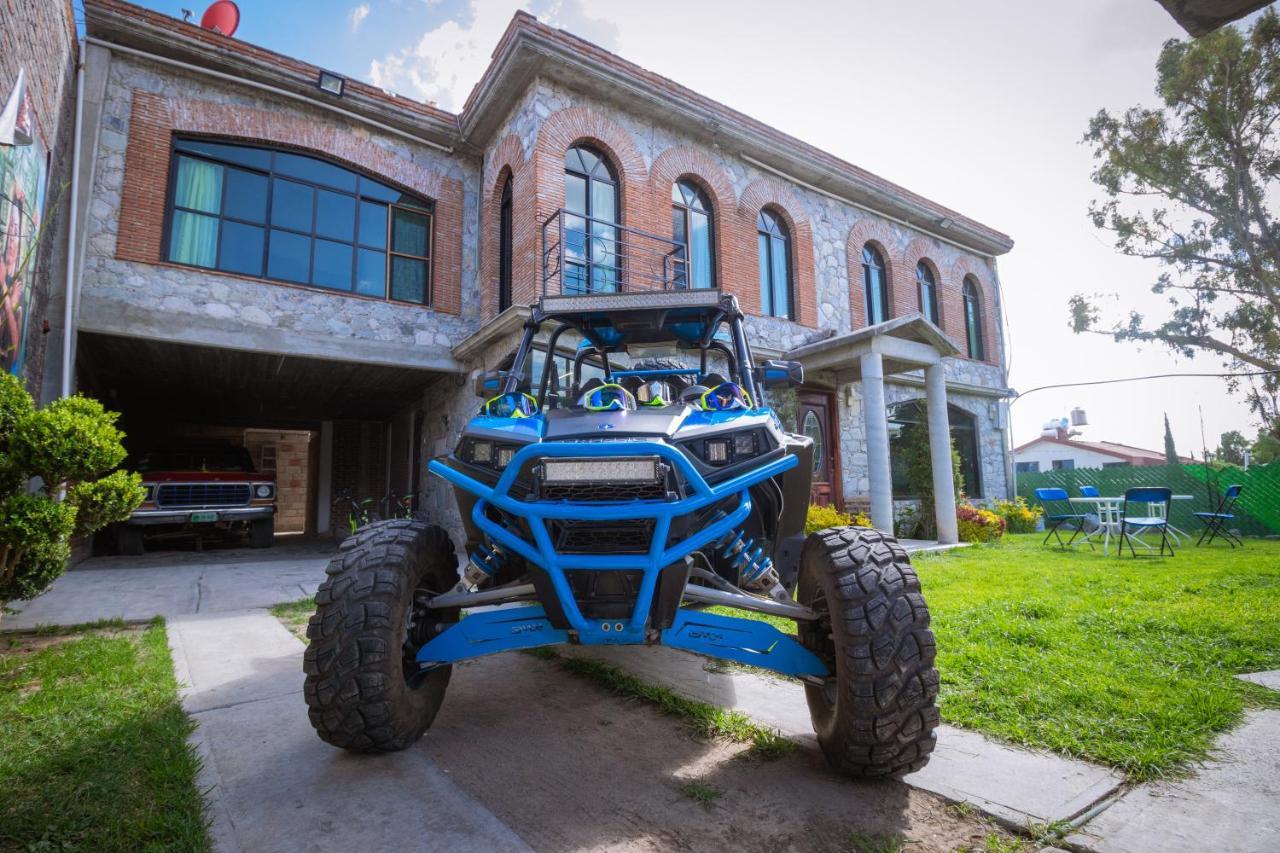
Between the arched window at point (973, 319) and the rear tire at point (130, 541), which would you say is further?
the arched window at point (973, 319)

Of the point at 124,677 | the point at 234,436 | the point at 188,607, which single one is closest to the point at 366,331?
the point at 188,607

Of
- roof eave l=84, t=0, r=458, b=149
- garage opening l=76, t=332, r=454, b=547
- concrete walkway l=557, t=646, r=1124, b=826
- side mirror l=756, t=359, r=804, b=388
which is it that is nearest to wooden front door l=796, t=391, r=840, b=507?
garage opening l=76, t=332, r=454, b=547

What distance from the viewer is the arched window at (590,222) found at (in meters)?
9.19

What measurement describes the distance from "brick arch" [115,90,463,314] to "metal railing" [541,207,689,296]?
8.23 feet

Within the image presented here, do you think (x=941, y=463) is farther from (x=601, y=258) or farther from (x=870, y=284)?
(x=601, y=258)

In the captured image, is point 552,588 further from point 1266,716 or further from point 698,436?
point 1266,716

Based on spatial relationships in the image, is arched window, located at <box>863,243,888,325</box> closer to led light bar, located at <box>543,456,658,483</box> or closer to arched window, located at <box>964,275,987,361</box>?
arched window, located at <box>964,275,987,361</box>

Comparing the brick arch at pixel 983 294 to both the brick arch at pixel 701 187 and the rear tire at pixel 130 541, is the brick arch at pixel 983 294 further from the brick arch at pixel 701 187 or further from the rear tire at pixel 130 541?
the rear tire at pixel 130 541

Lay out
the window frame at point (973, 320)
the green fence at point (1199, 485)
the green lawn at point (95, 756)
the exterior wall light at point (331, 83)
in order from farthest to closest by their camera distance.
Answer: the window frame at point (973, 320)
the green fence at point (1199, 485)
the exterior wall light at point (331, 83)
the green lawn at point (95, 756)

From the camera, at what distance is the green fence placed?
1306cm

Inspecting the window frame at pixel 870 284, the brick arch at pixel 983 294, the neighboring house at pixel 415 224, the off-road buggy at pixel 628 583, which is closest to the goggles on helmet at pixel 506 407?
the off-road buggy at pixel 628 583

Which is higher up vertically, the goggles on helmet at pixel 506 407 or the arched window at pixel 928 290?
the arched window at pixel 928 290

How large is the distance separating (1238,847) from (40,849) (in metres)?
3.41

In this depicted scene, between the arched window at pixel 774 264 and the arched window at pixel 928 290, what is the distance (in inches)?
177
